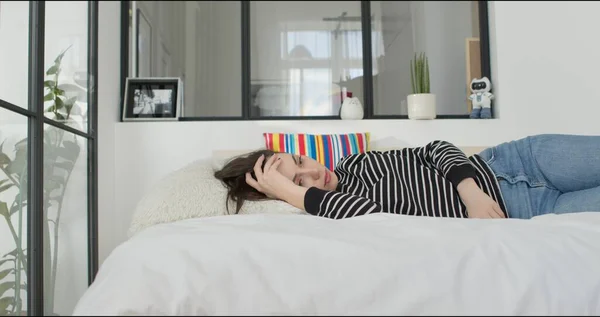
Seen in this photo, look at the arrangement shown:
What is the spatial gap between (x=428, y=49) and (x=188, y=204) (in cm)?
295

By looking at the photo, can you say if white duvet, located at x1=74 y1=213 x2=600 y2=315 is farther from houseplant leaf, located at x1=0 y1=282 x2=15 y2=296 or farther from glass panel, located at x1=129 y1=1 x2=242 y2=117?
glass panel, located at x1=129 y1=1 x2=242 y2=117

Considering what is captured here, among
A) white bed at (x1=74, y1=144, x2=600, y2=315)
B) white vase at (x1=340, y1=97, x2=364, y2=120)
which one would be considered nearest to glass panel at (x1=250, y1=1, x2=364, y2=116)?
white vase at (x1=340, y1=97, x2=364, y2=120)

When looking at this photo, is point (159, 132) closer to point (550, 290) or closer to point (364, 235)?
point (364, 235)

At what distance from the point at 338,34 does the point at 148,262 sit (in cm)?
339

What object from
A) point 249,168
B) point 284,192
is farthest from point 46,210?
point 284,192

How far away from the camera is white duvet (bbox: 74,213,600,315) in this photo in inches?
28.2

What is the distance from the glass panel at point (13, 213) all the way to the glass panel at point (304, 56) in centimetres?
198

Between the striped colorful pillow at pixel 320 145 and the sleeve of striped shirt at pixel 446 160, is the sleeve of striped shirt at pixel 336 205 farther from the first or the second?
the striped colorful pillow at pixel 320 145

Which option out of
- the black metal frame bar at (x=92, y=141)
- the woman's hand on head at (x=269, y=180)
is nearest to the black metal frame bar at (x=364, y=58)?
the black metal frame bar at (x=92, y=141)

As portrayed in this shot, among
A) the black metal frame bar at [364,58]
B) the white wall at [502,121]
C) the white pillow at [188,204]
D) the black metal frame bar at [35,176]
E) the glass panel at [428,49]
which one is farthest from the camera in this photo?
the glass panel at [428,49]

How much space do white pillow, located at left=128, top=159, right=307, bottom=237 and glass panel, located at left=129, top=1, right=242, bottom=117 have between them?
2.87 metres

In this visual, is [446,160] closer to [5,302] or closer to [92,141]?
[5,302]

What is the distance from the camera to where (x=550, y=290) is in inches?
28.9

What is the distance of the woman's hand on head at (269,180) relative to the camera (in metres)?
1.48
